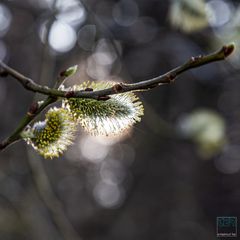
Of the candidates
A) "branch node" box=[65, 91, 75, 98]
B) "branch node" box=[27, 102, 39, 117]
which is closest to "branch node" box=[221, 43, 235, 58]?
"branch node" box=[65, 91, 75, 98]

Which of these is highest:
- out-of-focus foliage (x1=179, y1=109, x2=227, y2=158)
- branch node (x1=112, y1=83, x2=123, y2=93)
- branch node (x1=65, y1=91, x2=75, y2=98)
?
out-of-focus foliage (x1=179, y1=109, x2=227, y2=158)

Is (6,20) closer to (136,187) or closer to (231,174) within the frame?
(136,187)

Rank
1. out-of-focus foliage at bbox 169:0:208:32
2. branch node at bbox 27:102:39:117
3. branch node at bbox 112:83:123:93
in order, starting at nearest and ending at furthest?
1. branch node at bbox 112:83:123:93
2. branch node at bbox 27:102:39:117
3. out-of-focus foliage at bbox 169:0:208:32

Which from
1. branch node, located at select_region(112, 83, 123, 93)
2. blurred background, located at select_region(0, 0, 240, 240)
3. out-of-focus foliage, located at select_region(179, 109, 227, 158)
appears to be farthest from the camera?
blurred background, located at select_region(0, 0, 240, 240)

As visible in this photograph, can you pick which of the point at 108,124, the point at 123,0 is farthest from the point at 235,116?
the point at 108,124

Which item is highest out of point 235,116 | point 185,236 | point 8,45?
point 8,45

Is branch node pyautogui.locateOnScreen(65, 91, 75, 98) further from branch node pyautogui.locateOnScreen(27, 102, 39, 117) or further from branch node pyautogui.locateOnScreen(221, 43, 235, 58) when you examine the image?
branch node pyautogui.locateOnScreen(221, 43, 235, 58)

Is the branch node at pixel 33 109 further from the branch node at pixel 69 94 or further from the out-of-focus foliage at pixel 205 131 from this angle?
the out-of-focus foliage at pixel 205 131

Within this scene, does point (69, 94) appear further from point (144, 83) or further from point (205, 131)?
point (205, 131)
